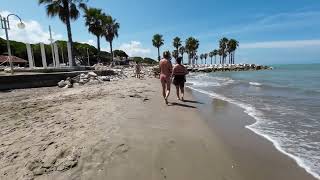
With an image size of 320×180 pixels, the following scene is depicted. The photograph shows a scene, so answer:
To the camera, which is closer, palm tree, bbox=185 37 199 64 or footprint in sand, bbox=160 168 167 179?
footprint in sand, bbox=160 168 167 179

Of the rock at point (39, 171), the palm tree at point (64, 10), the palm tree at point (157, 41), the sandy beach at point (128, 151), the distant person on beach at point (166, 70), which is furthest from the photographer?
the palm tree at point (157, 41)

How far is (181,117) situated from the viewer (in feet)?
22.3

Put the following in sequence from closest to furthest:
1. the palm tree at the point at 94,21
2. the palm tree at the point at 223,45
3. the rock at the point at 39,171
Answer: the rock at the point at 39,171, the palm tree at the point at 94,21, the palm tree at the point at 223,45

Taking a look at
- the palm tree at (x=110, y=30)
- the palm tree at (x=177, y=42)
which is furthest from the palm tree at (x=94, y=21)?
the palm tree at (x=177, y=42)

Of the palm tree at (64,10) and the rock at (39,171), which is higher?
the palm tree at (64,10)

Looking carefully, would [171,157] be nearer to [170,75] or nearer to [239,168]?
[239,168]

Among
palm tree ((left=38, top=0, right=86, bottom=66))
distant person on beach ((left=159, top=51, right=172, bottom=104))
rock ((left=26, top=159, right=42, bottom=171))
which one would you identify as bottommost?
rock ((left=26, top=159, right=42, bottom=171))

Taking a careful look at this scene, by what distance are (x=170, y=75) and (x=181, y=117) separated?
249 centimetres

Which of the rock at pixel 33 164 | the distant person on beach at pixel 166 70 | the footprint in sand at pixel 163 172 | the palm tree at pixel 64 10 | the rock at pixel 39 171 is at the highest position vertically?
the palm tree at pixel 64 10

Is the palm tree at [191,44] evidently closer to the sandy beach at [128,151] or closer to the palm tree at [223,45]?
the palm tree at [223,45]

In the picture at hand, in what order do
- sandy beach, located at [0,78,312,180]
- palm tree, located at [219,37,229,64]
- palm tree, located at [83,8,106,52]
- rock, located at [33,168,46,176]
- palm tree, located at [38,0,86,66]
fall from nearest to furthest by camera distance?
rock, located at [33,168,46,176] → sandy beach, located at [0,78,312,180] → palm tree, located at [38,0,86,66] → palm tree, located at [83,8,106,52] → palm tree, located at [219,37,229,64]

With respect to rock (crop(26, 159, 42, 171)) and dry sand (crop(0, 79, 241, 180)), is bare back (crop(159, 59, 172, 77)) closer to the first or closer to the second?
dry sand (crop(0, 79, 241, 180))

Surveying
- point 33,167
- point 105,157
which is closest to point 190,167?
point 105,157

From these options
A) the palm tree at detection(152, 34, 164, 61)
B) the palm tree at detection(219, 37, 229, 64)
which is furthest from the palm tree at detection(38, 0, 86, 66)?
the palm tree at detection(219, 37, 229, 64)
